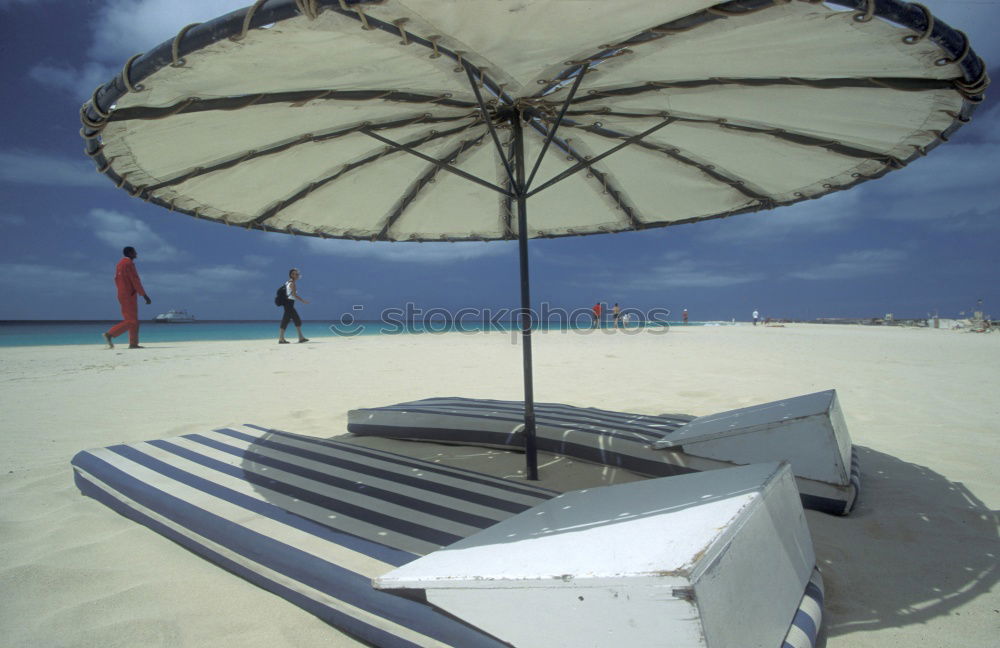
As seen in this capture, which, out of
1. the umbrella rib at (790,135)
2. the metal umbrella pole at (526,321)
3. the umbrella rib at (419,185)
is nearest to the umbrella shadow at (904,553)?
the metal umbrella pole at (526,321)

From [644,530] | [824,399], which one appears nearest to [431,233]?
[824,399]

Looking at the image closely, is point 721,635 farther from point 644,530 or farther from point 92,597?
point 92,597

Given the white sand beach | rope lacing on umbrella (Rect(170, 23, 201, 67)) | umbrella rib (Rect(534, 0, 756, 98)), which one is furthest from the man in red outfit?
umbrella rib (Rect(534, 0, 756, 98))

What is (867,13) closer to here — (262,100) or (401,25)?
(401,25)

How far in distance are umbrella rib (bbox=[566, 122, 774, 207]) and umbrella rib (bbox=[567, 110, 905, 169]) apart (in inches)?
10.0

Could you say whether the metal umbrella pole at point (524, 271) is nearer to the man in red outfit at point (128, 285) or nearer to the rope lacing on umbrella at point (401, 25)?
the rope lacing on umbrella at point (401, 25)

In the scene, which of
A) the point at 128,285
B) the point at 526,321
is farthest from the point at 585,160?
the point at 128,285

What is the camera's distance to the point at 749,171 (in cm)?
343

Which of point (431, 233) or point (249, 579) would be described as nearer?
point (249, 579)

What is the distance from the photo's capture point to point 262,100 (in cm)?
221

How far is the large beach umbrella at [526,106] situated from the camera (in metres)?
1.68

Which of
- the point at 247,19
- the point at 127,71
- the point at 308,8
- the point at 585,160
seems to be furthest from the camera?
the point at 585,160

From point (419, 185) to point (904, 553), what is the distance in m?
3.65

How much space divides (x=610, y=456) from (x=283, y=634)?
2.11 m
